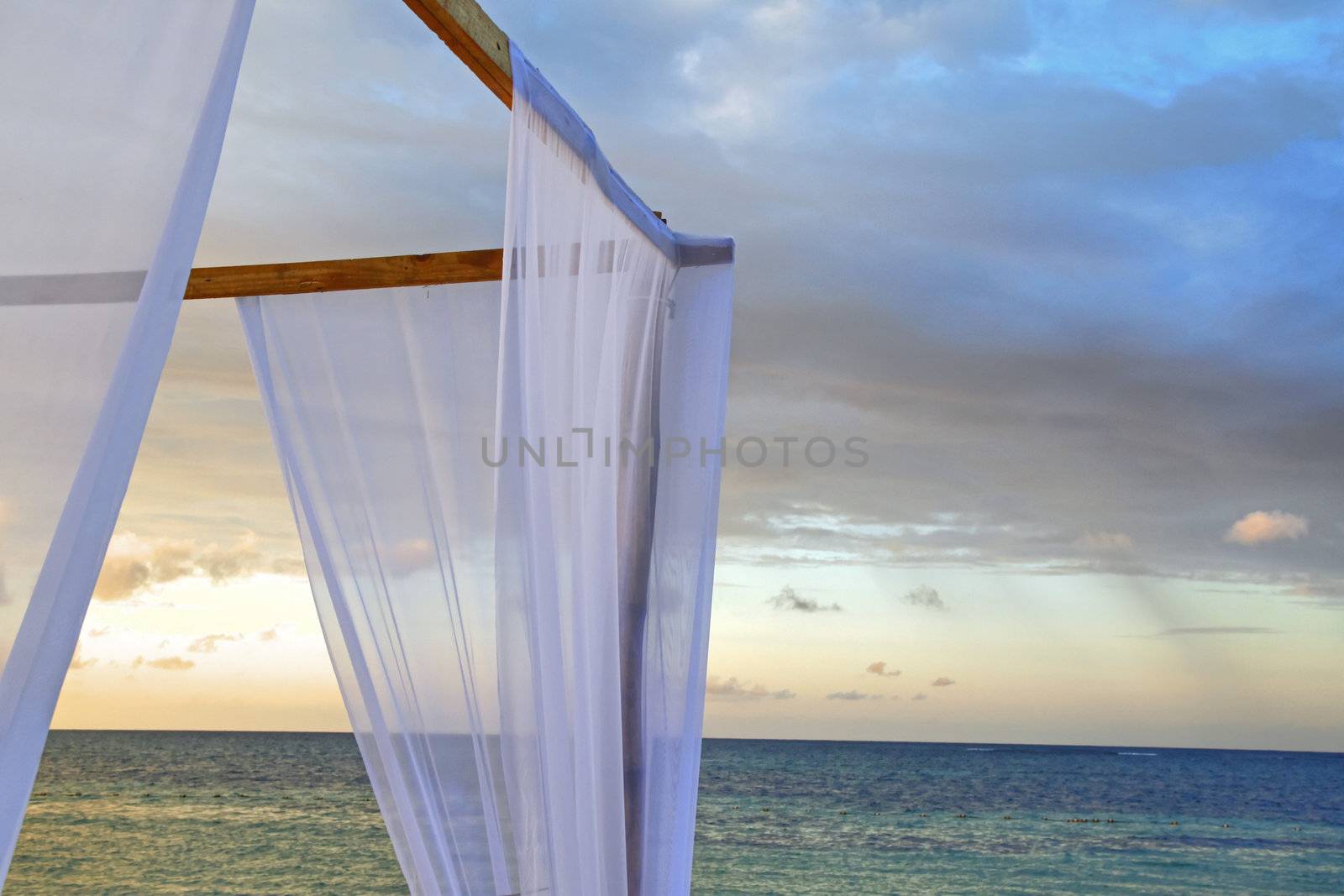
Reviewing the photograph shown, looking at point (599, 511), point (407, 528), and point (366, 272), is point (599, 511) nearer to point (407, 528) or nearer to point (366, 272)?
point (407, 528)

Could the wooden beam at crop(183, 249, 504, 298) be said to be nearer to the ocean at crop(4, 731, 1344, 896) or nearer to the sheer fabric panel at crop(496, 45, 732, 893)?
the sheer fabric panel at crop(496, 45, 732, 893)

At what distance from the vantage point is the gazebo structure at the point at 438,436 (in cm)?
89

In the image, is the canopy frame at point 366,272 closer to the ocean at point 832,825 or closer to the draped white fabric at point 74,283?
the draped white fabric at point 74,283

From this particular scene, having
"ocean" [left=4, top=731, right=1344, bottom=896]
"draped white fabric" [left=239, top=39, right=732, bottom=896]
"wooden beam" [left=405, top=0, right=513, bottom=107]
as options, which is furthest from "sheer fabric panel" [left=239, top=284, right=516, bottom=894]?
"ocean" [left=4, top=731, right=1344, bottom=896]

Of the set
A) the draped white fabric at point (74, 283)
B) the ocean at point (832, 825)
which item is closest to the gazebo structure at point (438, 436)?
the draped white fabric at point (74, 283)

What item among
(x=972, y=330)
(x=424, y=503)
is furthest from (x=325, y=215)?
(x=972, y=330)

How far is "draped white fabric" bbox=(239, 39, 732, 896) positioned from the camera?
5.48 feet

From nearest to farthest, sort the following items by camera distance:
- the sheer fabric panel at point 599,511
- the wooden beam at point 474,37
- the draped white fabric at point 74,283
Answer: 1. the draped white fabric at point 74,283
2. the wooden beam at point 474,37
3. the sheer fabric panel at point 599,511

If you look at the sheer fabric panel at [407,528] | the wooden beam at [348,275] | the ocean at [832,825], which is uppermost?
the wooden beam at [348,275]

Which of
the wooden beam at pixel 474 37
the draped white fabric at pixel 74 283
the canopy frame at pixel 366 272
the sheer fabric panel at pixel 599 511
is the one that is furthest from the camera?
the canopy frame at pixel 366 272

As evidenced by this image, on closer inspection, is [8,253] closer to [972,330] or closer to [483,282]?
[483,282]

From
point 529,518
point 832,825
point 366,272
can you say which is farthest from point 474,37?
point 832,825

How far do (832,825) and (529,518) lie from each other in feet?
53.4

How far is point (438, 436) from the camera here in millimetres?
2051
